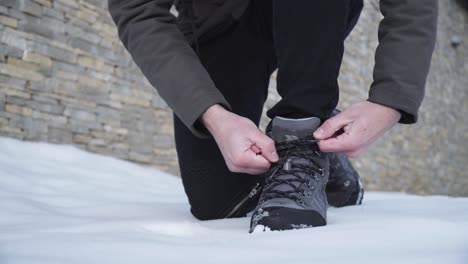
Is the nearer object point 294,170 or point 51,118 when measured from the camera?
point 294,170

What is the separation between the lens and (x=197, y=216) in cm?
102

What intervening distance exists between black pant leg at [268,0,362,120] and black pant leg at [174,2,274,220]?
28 centimetres

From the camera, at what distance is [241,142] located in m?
0.66

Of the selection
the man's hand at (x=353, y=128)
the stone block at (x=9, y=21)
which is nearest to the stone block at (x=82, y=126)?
the stone block at (x=9, y=21)

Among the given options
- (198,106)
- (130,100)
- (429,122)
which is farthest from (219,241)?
(429,122)

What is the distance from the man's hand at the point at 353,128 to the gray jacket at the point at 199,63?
0.08ft

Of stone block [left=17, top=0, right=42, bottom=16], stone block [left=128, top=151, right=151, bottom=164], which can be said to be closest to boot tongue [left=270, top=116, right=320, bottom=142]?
stone block [left=17, top=0, right=42, bottom=16]

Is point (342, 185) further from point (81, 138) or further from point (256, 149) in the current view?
point (81, 138)

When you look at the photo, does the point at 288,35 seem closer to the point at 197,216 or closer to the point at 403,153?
the point at 197,216

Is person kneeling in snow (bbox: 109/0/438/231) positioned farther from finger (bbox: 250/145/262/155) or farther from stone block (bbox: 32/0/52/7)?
stone block (bbox: 32/0/52/7)

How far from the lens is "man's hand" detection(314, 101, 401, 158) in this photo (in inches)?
26.4

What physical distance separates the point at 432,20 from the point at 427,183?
6.18m

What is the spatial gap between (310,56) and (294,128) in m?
0.14

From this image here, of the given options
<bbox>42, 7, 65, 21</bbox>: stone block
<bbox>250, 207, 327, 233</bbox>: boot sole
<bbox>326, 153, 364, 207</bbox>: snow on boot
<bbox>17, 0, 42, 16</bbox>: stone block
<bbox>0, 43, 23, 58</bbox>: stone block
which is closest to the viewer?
<bbox>250, 207, 327, 233</bbox>: boot sole
